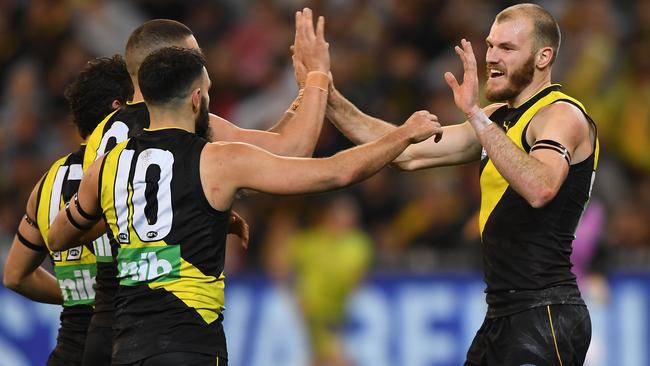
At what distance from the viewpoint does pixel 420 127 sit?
561 cm

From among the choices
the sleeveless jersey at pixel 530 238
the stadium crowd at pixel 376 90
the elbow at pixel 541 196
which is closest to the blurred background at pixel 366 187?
the stadium crowd at pixel 376 90

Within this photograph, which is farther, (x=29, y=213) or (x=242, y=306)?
(x=242, y=306)

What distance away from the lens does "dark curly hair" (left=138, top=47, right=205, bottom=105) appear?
5.34m

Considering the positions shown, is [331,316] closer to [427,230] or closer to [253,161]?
[427,230]

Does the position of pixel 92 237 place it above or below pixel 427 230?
below

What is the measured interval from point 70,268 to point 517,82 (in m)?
2.46

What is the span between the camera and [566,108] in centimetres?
579

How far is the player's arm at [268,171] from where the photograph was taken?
205 inches

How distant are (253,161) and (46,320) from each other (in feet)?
19.1

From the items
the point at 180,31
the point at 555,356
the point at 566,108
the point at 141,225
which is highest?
the point at 180,31

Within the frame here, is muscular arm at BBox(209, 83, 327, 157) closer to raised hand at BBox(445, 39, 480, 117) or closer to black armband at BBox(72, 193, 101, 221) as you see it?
raised hand at BBox(445, 39, 480, 117)

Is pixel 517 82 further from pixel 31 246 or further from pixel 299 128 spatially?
pixel 31 246

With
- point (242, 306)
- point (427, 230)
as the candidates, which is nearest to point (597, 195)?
point (427, 230)

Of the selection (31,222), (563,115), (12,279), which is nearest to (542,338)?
(563,115)
